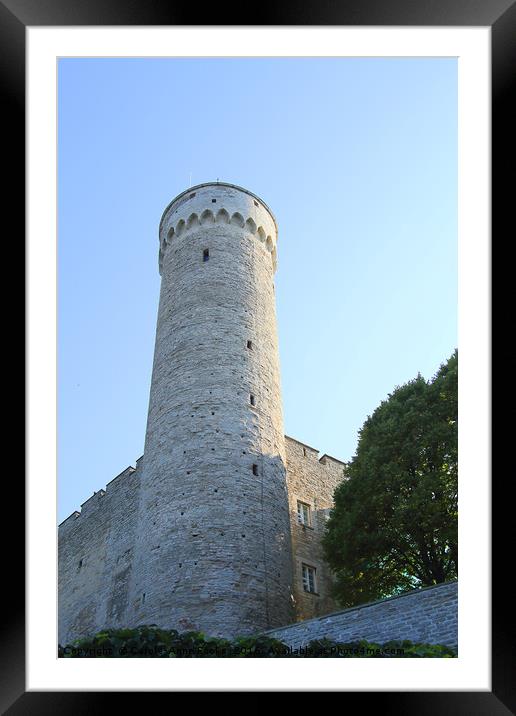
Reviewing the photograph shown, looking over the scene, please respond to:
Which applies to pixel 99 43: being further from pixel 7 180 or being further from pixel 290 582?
pixel 290 582

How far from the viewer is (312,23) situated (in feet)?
22.7

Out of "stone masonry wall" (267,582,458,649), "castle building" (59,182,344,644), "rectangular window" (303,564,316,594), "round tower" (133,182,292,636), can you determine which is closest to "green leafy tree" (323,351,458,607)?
"rectangular window" (303,564,316,594)

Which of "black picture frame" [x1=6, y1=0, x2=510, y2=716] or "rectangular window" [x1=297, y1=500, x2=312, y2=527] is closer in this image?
"black picture frame" [x1=6, y1=0, x2=510, y2=716]

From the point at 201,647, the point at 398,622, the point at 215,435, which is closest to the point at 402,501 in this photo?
the point at 215,435

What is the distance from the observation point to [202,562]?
64.5 ft

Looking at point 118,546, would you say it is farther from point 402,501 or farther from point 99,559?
point 402,501

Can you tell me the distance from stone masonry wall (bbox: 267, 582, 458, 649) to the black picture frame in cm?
797

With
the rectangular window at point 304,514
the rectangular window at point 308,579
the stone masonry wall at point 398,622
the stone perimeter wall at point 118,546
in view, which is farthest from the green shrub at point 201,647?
the rectangular window at point 304,514

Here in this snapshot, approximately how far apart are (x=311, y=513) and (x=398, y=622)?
36.5 ft

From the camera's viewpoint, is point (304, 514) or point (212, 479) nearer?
point (212, 479)

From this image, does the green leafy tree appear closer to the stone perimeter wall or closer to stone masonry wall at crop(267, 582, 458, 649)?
the stone perimeter wall

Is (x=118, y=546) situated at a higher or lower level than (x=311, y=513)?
lower

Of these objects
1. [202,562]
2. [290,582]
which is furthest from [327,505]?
[202,562]

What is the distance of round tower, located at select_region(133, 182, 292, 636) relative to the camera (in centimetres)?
1964
